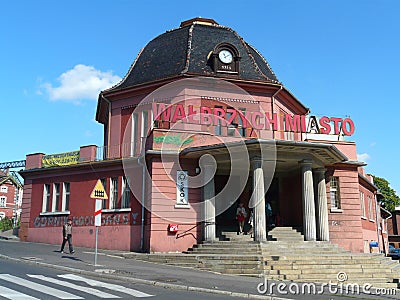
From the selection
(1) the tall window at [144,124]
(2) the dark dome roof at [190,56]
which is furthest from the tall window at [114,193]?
(2) the dark dome roof at [190,56]

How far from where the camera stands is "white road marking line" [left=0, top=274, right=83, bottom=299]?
9.94 metres

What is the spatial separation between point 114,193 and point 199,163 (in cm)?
527

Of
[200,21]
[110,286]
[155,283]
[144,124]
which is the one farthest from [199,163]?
[200,21]

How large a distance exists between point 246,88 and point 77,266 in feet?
46.8

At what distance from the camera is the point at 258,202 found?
19.2m

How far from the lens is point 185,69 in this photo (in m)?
24.8

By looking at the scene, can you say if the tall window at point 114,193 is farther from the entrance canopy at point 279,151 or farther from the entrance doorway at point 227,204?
the entrance doorway at point 227,204

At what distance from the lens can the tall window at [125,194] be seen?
22.5 m

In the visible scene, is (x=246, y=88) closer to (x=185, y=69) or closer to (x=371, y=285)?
(x=185, y=69)

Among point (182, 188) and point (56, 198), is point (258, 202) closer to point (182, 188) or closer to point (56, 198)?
point (182, 188)

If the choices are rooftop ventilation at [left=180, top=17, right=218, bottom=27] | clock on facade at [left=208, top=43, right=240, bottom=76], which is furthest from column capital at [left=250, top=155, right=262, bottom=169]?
rooftop ventilation at [left=180, top=17, right=218, bottom=27]

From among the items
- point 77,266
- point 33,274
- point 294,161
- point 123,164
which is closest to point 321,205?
point 294,161

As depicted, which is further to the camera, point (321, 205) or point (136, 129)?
point (136, 129)

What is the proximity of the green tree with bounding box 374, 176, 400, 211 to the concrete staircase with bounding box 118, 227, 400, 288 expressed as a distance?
51.2 m
